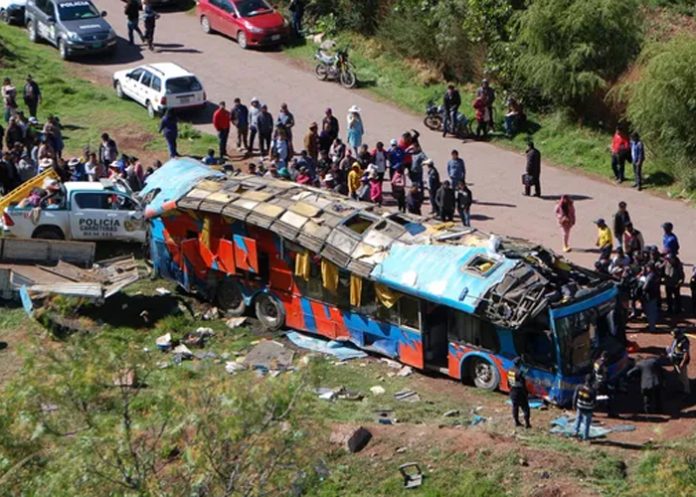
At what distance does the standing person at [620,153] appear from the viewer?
114 feet

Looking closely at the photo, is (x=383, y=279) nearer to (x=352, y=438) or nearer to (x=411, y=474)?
(x=352, y=438)

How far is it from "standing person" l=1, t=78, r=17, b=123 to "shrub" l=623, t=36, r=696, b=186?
52.4 ft

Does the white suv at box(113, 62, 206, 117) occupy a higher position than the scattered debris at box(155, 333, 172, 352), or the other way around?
the white suv at box(113, 62, 206, 117)

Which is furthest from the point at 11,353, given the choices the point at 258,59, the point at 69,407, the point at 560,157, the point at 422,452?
the point at 258,59

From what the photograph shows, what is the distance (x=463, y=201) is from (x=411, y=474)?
35.0ft

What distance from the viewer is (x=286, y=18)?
45906 mm

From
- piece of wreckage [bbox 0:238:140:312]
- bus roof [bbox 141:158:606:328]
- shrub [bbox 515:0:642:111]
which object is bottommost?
piece of wreckage [bbox 0:238:140:312]

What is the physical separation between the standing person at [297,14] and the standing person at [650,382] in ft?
74.4

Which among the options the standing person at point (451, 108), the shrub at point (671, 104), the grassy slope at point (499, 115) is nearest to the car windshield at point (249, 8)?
the grassy slope at point (499, 115)

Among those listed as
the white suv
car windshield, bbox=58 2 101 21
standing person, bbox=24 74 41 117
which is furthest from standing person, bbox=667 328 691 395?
car windshield, bbox=58 2 101 21

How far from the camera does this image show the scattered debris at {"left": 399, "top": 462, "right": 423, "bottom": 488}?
22312 millimetres

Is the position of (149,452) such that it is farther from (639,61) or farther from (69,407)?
(639,61)

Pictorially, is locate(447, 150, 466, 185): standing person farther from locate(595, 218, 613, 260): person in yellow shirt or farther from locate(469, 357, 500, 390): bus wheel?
locate(469, 357, 500, 390): bus wheel

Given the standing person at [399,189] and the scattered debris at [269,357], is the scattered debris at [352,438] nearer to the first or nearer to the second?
the scattered debris at [269,357]
